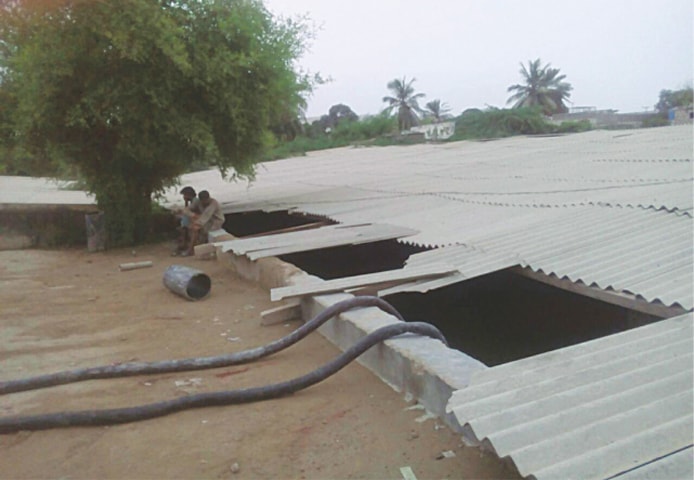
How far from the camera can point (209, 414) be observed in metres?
3.80

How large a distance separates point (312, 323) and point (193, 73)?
685 centimetres

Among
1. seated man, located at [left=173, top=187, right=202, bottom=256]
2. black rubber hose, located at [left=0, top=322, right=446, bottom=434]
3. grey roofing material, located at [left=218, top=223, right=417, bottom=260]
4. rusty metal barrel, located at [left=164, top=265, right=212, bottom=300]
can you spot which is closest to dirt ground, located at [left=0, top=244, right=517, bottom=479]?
black rubber hose, located at [left=0, top=322, right=446, bottom=434]

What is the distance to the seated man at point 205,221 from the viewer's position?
34.6 feet

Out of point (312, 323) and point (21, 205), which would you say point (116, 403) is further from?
point (21, 205)

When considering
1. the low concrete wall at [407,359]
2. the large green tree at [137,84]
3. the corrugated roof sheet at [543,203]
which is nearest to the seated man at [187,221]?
the large green tree at [137,84]

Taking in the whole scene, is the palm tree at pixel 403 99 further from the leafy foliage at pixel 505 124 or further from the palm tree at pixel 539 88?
the leafy foliage at pixel 505 124

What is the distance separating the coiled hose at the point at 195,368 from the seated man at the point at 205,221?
6163 millimetres

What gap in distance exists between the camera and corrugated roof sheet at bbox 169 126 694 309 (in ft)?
16.3

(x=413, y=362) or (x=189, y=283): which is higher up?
(x=413, y=362)

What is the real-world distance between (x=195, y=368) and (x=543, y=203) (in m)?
5.02

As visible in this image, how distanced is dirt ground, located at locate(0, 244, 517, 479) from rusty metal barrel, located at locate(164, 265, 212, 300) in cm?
32

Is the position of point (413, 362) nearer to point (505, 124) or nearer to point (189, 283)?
point (189, 283)

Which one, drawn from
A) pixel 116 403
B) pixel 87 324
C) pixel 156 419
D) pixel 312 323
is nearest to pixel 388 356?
pixel 312 323

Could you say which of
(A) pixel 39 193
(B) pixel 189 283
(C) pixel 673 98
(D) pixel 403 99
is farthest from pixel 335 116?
(B) pixel 189 283
